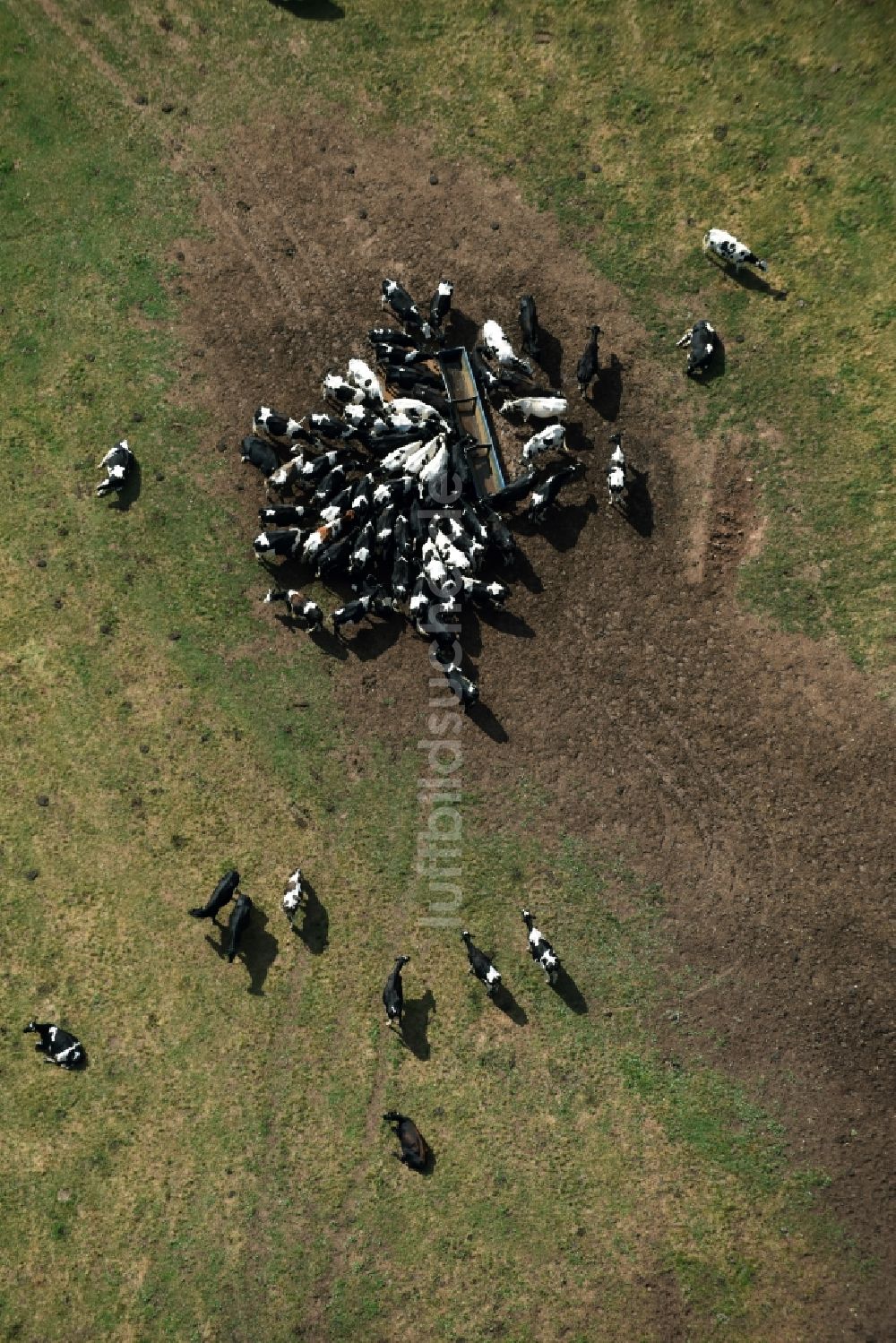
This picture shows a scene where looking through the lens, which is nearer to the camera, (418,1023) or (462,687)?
(418,1023)

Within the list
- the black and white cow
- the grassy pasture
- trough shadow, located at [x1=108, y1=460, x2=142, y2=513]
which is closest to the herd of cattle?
the black and white cow

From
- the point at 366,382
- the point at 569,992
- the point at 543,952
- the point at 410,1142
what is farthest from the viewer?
the point at 366,382

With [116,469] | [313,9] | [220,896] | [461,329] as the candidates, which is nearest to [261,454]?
[116,469]

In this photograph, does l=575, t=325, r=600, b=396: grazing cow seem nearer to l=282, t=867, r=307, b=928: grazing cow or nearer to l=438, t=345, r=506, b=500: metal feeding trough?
l=438, t=345, r=506, b=500: metal feeding trough

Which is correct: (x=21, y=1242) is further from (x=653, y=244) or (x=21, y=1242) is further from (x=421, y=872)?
(x=653, y=244)

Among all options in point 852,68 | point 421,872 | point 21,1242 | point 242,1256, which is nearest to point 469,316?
point 852,68

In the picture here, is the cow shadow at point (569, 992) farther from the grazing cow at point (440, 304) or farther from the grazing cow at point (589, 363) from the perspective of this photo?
the grazing cow at point (440, 304)

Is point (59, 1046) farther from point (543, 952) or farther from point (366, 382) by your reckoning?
point (366, 382)

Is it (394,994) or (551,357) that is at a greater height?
(551,357)
